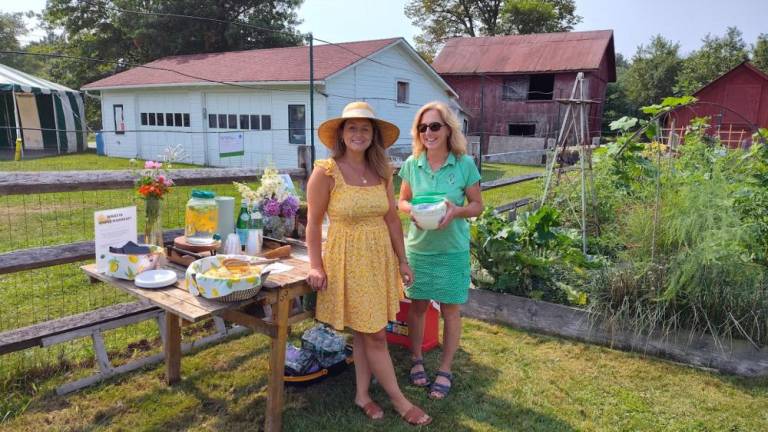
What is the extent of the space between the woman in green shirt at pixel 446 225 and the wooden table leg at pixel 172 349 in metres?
1.38

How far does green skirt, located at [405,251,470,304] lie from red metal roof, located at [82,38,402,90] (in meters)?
11.0

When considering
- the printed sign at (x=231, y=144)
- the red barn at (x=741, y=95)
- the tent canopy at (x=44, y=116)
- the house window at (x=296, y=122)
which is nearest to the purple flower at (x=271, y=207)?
the printed sign at (x=231, y=144)

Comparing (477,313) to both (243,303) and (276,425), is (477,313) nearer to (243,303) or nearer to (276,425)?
(276,425)

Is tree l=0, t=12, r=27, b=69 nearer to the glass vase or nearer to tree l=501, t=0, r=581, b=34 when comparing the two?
tree l=501, t=0, r=581, b=34

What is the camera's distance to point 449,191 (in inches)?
114

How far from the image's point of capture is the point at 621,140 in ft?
19.4

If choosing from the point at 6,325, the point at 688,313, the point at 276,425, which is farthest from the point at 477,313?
the point at 6,325

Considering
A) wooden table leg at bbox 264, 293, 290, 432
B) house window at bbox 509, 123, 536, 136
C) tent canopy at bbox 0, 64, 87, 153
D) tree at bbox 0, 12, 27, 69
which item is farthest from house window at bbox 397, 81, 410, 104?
tree at bbox 0, 12, 27, 69

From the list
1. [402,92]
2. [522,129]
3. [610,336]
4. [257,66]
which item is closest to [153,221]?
[610,336]

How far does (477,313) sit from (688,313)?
148 centimetres

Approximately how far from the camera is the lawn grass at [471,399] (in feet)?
8.73

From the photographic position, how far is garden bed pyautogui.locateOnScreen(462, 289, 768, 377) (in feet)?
10.5

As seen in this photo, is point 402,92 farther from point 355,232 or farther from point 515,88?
point 355,232

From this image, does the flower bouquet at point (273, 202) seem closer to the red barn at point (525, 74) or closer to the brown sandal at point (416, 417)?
the brown sandal at point (416, 417)
